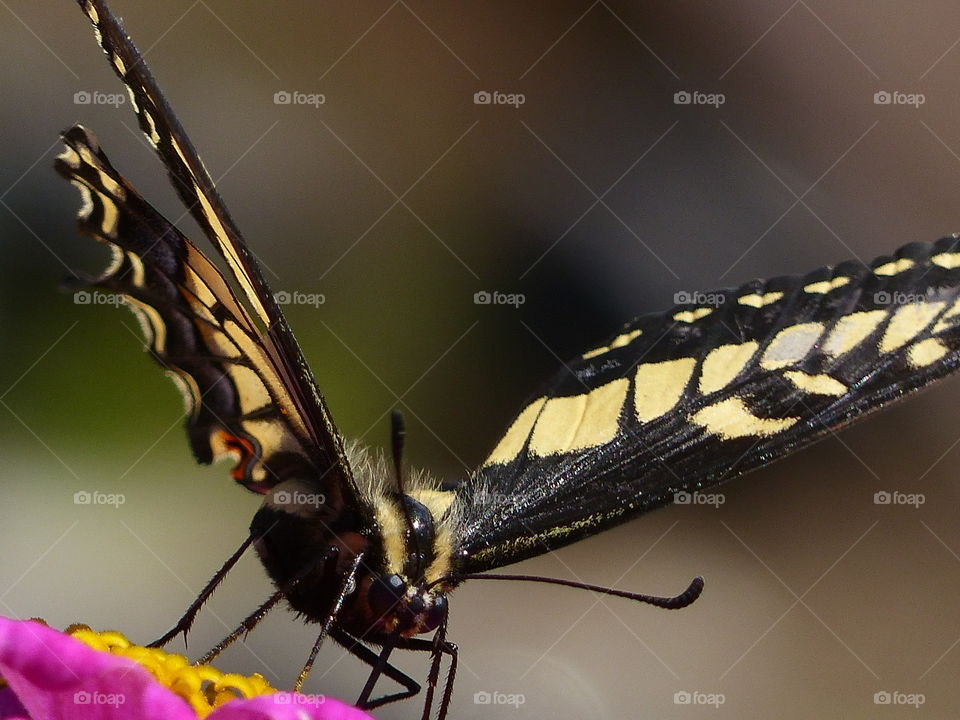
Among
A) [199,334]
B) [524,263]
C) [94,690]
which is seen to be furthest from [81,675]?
[524,263]

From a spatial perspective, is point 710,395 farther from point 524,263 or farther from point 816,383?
point 524,263

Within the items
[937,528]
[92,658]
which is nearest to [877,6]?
[937,528]

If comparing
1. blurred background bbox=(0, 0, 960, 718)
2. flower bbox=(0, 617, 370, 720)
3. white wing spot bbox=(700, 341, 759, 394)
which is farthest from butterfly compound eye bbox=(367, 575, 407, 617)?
blurred background bbox=(0, 0, 960, 718)

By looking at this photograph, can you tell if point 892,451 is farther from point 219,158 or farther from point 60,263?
point 60,263

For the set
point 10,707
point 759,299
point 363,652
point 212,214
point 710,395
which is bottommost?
point 10,707

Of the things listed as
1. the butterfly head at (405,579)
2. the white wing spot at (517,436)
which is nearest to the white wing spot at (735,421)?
the white wing spot at (517,436)
